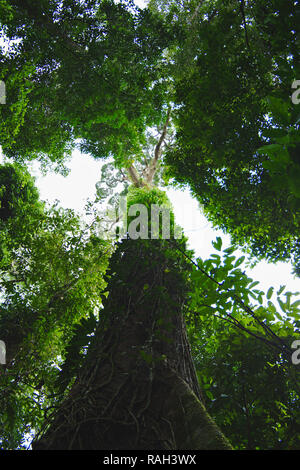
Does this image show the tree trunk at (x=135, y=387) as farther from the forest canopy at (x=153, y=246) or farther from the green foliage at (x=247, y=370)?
the green foliage at (x=247, y=370)

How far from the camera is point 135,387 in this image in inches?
91.1

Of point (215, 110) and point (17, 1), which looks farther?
point (17, 1)

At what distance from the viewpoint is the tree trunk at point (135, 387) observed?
189 centimetres

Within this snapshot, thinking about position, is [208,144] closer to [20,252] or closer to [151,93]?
[151,93]

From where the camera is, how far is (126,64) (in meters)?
6.55

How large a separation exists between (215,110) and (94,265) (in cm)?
539

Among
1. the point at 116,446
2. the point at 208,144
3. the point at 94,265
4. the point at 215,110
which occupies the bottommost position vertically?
the point at 116,446

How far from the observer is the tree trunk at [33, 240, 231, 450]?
74.3 inches

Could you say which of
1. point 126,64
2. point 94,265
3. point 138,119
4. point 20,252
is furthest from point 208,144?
point 20,252
